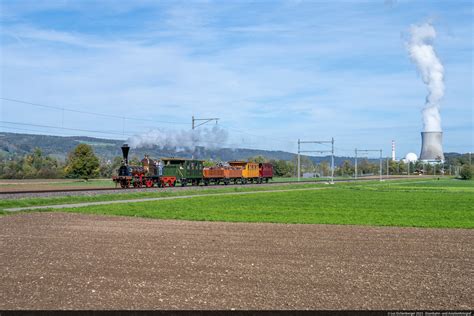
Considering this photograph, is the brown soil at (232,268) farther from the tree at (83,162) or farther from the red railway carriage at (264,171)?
the tree at (83,162)

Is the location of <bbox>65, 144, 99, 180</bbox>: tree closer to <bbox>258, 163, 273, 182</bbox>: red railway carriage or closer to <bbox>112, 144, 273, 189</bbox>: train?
<bbox>112, 144, 273, 189</bbox>: train

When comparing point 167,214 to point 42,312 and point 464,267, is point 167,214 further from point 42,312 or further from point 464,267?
point 42,312

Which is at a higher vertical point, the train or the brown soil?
the train

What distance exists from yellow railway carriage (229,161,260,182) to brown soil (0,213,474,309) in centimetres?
6637

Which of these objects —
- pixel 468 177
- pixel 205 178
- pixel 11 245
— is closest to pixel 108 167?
pixel 205 178

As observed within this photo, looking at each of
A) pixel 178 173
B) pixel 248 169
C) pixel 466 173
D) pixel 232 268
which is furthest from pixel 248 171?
pixel 466 173

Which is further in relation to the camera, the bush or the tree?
the bush

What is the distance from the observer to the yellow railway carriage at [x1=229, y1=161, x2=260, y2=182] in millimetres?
93044

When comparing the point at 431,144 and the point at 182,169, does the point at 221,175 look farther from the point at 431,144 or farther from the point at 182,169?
the point at 431,144

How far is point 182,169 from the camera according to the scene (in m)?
74.1

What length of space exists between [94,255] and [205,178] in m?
64.1

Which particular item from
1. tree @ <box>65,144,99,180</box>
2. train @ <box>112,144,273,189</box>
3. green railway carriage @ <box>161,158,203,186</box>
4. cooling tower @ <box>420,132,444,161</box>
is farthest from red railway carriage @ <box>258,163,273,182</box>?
cooling tower @ <box>420,132,444,161</box>

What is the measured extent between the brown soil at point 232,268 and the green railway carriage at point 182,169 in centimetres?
4592

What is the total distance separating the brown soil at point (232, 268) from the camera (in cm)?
1209
